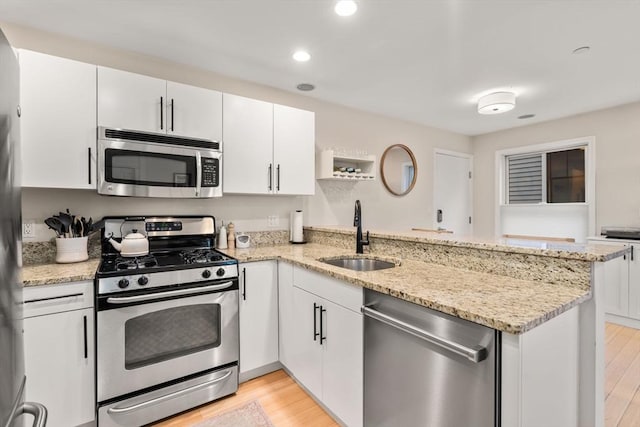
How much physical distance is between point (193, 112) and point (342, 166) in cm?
171

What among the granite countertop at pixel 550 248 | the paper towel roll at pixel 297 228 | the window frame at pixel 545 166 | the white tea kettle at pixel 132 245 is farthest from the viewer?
the window frame at pixel 545 166

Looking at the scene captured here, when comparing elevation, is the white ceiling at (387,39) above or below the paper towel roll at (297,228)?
above

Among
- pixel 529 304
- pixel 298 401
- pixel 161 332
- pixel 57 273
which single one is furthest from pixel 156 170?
pixel 529 304

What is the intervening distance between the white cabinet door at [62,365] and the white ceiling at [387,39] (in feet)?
5.90

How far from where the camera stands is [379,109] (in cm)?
375

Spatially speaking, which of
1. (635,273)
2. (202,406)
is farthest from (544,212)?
(202,406)

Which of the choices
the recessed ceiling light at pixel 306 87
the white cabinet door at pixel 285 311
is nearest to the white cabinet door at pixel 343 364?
the white cabinet door at pixel 285 311

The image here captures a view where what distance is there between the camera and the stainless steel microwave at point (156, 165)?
1970 mm

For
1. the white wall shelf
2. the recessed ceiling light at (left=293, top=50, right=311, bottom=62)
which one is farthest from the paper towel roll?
the recessed ceiling light at (left=293, top=50, right=311, bottom=62)

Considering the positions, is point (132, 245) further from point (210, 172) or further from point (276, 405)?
point (276, 405)

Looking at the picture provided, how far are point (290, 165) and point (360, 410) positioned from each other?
192 cm

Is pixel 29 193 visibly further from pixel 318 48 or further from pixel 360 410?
pixel 360 410

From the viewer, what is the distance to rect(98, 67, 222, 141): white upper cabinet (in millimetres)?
1997

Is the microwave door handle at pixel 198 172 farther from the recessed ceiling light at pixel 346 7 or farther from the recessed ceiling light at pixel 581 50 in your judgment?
the recessed ceiling light at pixel 581 50
